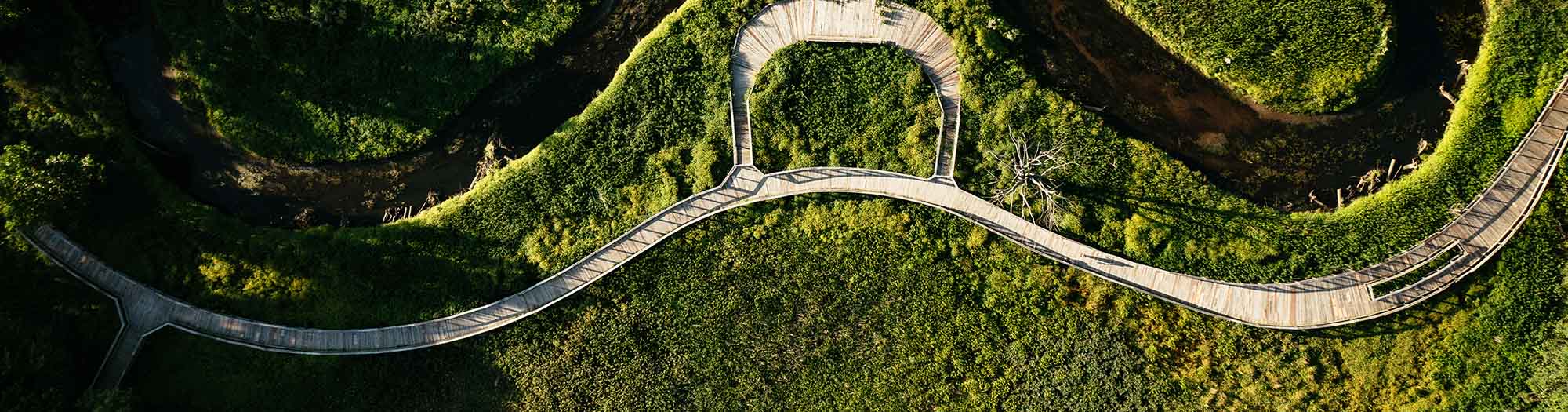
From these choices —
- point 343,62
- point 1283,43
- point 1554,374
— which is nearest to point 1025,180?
point 1283,43

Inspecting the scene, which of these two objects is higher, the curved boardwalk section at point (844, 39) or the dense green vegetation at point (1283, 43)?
the dense green vegetation at point (1283, 43)

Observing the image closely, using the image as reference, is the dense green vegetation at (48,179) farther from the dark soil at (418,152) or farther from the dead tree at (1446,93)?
the dead tree at (1446,93)

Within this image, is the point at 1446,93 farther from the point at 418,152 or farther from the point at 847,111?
the point at 418,152

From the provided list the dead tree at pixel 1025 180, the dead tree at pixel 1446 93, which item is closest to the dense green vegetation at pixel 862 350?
the dead tree at pixel 1025 180

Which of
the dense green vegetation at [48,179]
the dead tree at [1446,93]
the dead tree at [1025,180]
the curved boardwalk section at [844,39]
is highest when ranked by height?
the dead tree at [1446,93]

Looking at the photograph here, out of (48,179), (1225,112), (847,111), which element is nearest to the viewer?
(48,179)

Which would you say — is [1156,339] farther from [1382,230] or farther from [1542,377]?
[1542,377]
